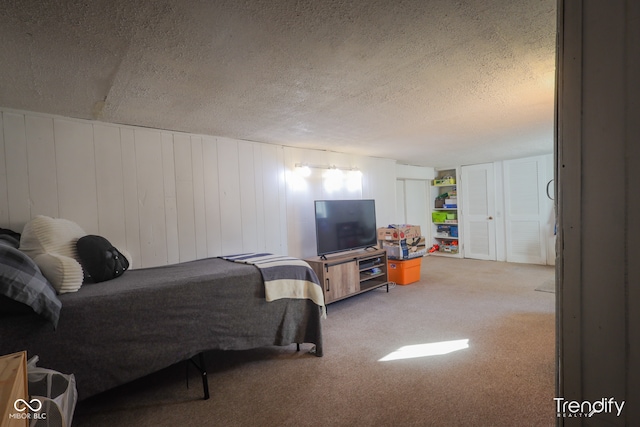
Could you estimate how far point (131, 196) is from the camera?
2725 millimetres

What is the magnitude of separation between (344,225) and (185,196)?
201 centimetres

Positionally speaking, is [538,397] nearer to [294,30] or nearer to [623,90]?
[623,90]

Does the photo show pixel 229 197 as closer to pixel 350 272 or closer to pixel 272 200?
pixel 272 200

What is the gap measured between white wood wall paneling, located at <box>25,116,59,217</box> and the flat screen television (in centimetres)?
250

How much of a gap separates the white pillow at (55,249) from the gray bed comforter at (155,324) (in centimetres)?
9

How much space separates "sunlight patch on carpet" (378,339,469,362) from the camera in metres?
2.43

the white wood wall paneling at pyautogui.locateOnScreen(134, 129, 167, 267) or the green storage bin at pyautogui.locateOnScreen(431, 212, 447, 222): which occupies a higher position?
the white wood wall paneling at pyautogui.locateOnScreen(134, 129, 167, 267)

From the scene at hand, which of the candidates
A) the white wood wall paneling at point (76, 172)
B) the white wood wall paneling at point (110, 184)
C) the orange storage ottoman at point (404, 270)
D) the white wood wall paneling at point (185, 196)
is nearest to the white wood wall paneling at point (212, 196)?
the white wood wall paneling at point (185, 196)

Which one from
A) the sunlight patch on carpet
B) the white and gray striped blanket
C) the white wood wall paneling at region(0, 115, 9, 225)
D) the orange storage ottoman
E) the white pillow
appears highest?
the white wood wall paneling at region(0, 115, 9, 225)

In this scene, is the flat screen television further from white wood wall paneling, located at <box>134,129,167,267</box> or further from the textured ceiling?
white wood wall paneling, located at <box>134,129,167,267</box>

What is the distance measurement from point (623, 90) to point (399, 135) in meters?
2.75

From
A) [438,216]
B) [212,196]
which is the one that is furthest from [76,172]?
[438,216]

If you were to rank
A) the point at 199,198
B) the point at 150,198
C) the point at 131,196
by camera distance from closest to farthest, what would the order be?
the point at 131,196 → the point at 150,198 → the point at 199,198

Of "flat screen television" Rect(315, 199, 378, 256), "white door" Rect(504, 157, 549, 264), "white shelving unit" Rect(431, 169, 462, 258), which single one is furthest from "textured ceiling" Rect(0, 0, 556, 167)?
"white shelving unit" Rect(431, 169, 462, 258)
